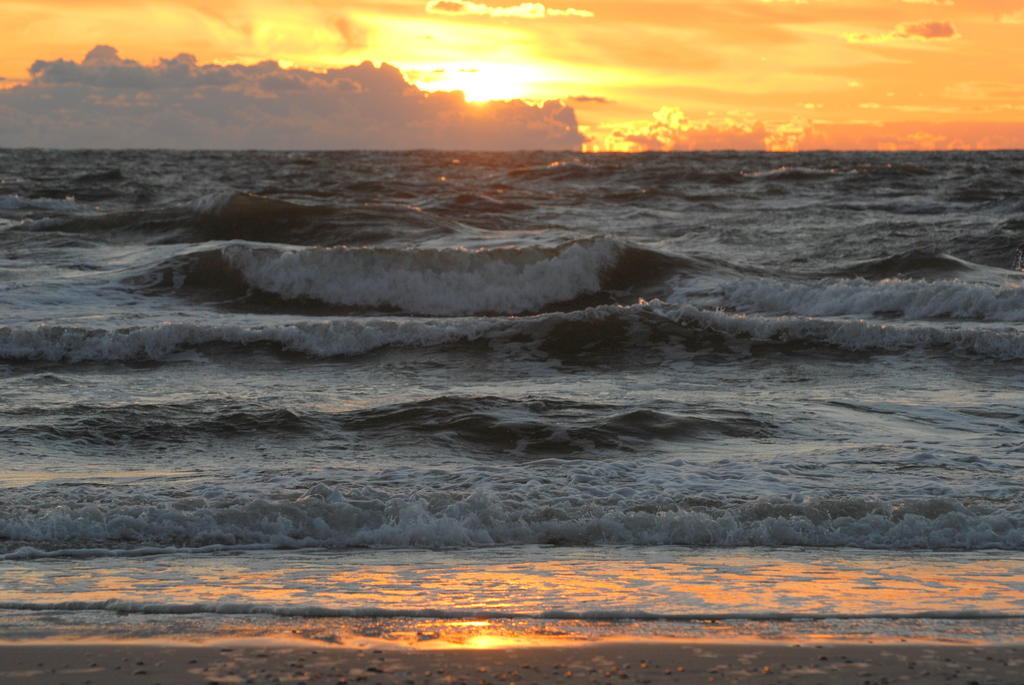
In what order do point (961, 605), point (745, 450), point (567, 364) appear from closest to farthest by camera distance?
point (961, 605), point (745, 450), point (567, 364)

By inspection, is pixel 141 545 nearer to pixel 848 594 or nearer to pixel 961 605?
pixel 848 594

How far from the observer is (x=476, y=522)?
19.1 ft

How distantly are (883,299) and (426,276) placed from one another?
743cm

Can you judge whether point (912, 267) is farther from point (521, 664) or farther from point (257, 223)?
point (521, 664)

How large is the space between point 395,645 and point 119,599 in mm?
1333

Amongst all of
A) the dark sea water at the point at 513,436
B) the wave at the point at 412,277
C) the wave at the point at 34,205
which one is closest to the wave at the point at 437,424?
the dark sea water at the point at 513,436

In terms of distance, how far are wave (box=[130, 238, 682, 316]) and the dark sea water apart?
58 mm

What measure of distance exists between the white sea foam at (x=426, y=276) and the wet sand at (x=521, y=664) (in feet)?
46.0

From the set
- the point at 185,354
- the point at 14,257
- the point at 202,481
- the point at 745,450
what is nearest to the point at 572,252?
the point at 185,354

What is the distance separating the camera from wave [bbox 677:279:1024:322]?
49.7 ft

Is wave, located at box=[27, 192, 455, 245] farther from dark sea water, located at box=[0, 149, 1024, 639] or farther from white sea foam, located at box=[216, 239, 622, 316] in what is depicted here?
white sea foam, located at box=[216, 239, 622, 316]

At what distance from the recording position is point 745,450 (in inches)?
303

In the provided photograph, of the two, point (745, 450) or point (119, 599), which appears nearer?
point (119, 599)

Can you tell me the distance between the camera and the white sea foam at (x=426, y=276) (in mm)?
18125
